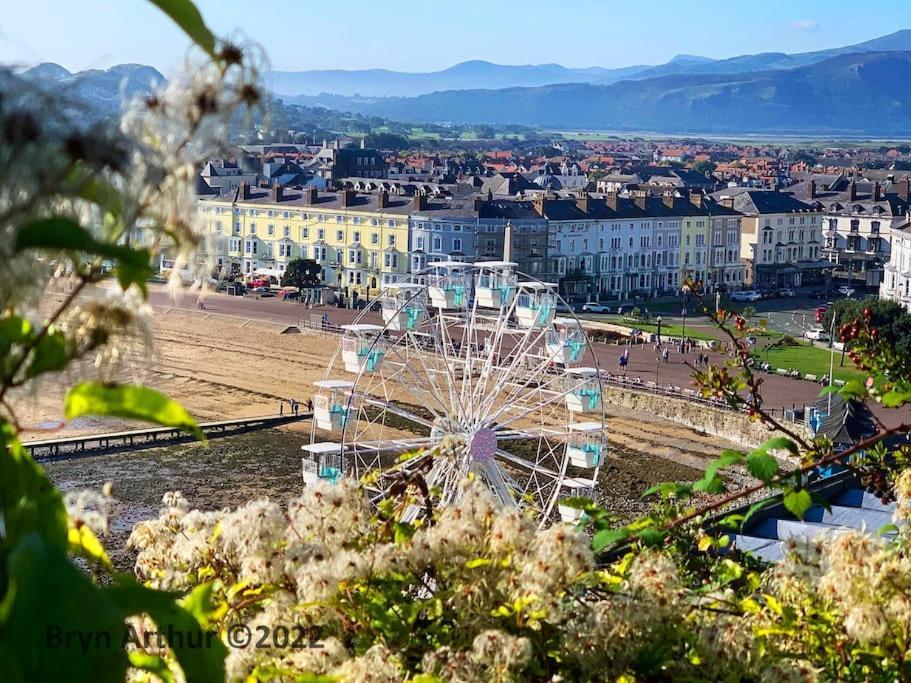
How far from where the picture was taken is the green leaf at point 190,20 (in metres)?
2.16

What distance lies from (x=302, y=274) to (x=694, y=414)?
26669 millimetres

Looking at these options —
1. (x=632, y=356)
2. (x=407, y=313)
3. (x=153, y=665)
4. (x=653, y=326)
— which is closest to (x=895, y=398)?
(x=153, y=665)

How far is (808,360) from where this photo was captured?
44.7 meters

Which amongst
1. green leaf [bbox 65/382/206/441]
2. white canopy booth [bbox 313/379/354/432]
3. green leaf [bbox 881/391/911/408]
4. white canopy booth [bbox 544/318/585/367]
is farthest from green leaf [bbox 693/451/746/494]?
white canopy booth [bbox 544/318/585/367]

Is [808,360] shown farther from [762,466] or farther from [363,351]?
[762,466]

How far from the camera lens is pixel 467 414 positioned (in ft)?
62.1

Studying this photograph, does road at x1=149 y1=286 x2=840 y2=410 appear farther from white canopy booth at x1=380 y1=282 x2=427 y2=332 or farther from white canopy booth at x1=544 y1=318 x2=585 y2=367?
white canopy booth at x1=544 y1=318 x2=585 y2=367

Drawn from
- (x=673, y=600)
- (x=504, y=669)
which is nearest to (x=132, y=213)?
(x=504, y=669)

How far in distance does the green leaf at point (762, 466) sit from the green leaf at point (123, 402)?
7.29 feet

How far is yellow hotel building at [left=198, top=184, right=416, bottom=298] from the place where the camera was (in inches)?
2375

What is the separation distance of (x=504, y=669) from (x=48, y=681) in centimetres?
154

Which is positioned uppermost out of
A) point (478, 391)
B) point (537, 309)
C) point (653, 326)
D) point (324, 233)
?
point (537, 309)

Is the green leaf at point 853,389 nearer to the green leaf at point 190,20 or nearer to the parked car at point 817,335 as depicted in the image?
the green leaf at point 190,20

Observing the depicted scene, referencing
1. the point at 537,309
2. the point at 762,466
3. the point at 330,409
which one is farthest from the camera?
the point at 537,309
